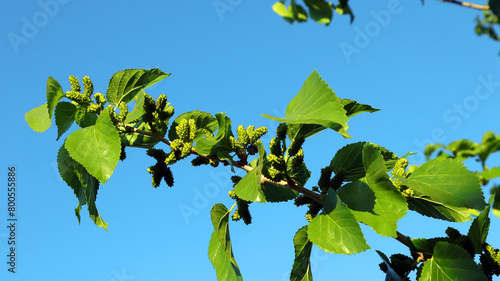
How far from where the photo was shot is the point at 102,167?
1694 millimetres

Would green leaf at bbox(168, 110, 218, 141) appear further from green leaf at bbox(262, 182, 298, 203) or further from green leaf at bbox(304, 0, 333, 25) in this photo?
green leaf at bbox(304, 0, 333, 25)

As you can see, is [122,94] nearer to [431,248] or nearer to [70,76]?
[70,76]

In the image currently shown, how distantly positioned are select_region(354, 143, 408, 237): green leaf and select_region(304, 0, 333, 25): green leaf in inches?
18.3

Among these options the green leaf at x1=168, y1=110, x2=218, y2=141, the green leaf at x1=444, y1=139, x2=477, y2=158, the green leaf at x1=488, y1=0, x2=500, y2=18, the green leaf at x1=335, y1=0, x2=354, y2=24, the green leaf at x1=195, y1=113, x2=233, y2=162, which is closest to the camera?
the green leaf at x1=488, y1=0, x2=500, y2=18

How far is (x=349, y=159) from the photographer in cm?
175

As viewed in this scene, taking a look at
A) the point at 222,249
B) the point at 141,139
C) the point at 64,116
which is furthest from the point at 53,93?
the point at 222,249

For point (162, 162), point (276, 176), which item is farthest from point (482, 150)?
point (162, 162)

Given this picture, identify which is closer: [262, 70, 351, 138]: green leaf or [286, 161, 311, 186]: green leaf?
[262, 70, 351, 138]: green leaf

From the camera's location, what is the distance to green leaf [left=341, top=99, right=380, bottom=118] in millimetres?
1719

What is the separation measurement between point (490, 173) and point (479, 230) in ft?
5.23

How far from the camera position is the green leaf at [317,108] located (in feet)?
4.68

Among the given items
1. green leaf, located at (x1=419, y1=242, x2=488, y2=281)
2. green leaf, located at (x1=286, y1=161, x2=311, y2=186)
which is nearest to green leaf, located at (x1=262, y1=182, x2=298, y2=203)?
green leaf, located at (x1=286, y1=161, x2=311, y2=186)

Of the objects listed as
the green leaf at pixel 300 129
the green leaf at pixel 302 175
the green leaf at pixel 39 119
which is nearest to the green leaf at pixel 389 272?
the green leaf at pixel 302 175

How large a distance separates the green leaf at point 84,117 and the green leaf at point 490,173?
2.53 metres
